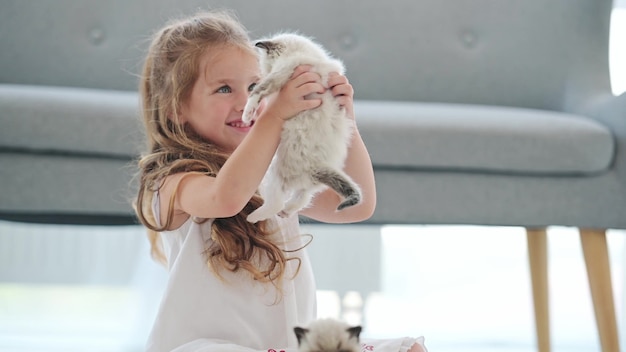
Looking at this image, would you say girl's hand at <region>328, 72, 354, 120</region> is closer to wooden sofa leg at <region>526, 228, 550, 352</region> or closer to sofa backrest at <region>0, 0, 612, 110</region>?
wooden sofa leg at <region>526, 228, 550, 352</region>

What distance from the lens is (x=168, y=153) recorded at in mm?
1336

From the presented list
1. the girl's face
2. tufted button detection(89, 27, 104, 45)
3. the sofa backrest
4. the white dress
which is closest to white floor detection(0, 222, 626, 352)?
the sofa backrest

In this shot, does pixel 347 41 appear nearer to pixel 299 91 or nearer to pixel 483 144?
pixel 483 144

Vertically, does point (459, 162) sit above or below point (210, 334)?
above

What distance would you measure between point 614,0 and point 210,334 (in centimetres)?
200

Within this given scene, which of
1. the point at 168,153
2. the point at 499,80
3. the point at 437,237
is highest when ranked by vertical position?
the point at 499,80

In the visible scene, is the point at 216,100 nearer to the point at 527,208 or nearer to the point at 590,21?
the point at 527,208

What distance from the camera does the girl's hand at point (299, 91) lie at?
3.18 feet

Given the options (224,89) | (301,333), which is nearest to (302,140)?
(301,333)

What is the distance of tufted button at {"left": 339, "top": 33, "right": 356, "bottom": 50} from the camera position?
8.73ft

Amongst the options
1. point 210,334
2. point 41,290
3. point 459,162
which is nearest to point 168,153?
point 210,334

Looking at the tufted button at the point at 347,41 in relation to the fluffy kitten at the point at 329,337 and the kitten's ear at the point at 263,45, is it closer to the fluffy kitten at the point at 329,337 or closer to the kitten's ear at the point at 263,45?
the kitten's ear at the point at 263,45

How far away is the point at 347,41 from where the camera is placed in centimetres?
267

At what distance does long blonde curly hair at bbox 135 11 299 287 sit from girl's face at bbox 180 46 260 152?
0.02 metres
